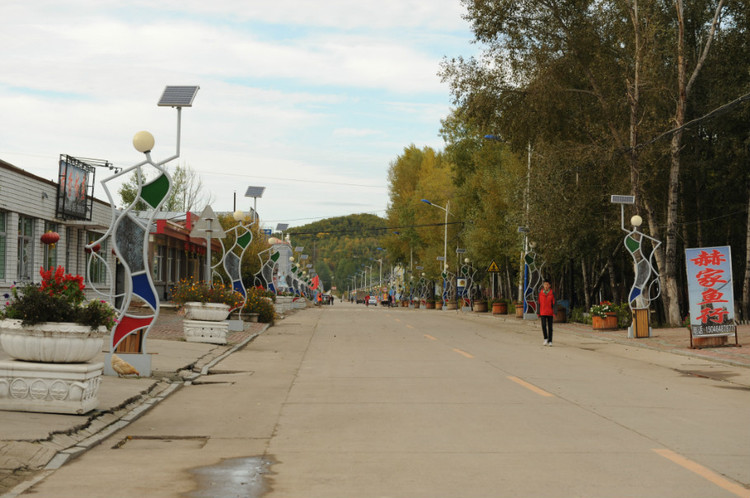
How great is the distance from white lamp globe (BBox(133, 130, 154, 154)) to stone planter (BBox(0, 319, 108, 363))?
454 cm

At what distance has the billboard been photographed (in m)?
31.7

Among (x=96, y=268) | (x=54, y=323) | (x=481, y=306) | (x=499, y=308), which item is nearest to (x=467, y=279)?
(x=481, y=306)

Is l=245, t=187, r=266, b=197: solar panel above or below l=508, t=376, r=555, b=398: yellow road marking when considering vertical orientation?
above

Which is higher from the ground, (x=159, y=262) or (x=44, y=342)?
(x=159, y=262)

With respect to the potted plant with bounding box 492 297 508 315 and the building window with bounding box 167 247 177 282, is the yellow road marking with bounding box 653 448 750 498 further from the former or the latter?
the potted plant with bounding box 492 297 508 315

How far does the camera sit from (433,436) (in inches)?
343

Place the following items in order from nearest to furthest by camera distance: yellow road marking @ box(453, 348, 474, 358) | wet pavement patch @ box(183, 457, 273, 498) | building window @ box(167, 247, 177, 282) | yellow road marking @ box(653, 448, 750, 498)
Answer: wet pavement patch @ box(183, 457, 273, 498)
yellow road marking @ box(653, 448, 750, 498)
yellow road marking @ box(453, 348, 474, 358)
building window @ box(167, 247, 177, 282)

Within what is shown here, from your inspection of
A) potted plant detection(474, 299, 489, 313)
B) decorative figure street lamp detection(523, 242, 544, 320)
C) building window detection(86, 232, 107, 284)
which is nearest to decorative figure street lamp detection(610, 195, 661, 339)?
A: decorative figure street lamp detection(523, 242, 544, 320)

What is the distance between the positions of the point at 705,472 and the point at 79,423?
590 centimetres

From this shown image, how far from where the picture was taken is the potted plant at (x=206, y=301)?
21.8 m

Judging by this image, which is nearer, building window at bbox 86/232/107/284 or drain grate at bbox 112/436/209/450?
drain grate at bbox 112/436/209/450

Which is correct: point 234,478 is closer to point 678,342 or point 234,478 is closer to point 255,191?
point 678,342

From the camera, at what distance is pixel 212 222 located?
2606cm

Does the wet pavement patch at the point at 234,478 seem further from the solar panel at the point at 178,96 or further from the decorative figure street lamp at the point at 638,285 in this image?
the decorative figure street lamp at the point at 638,285
